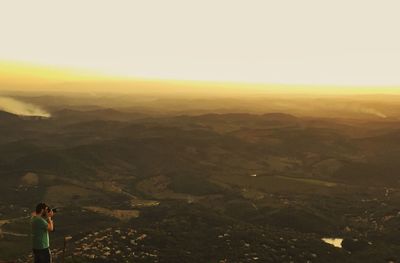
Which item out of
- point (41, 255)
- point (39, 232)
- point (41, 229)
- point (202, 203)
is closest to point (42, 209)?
point (41, 229)

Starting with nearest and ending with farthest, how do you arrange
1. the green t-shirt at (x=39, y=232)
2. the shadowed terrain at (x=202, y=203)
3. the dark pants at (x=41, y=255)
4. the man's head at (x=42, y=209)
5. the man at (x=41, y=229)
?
the man's head at (x=42, y=209) → the man at (x=41, y=229) → the green t-shirt at (x=39, y=232) → the dark pants at (x=41, y=255) → the shadowed terrain at (x=202, y=203)

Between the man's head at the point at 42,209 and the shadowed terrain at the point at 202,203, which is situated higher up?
the man's head at the point at 42,209

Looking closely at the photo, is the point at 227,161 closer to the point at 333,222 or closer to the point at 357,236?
the point at 333,222

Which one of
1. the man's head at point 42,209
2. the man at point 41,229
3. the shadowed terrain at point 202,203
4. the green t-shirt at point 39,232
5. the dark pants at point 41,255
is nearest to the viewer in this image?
the man's head at point 42,209

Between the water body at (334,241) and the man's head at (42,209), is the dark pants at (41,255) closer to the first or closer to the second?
the man's head at (42,209)

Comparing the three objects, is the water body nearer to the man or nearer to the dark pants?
the dark pants

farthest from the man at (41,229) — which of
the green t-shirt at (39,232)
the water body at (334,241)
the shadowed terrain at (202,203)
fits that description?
the water body at (334,241)

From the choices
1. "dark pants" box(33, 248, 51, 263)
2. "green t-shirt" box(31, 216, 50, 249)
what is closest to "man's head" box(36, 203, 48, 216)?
"green t-shirt" box(31, 216, 50, 249)

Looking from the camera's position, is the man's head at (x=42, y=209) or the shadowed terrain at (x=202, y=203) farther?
the shadowed terrain at (x=202, y=203)
